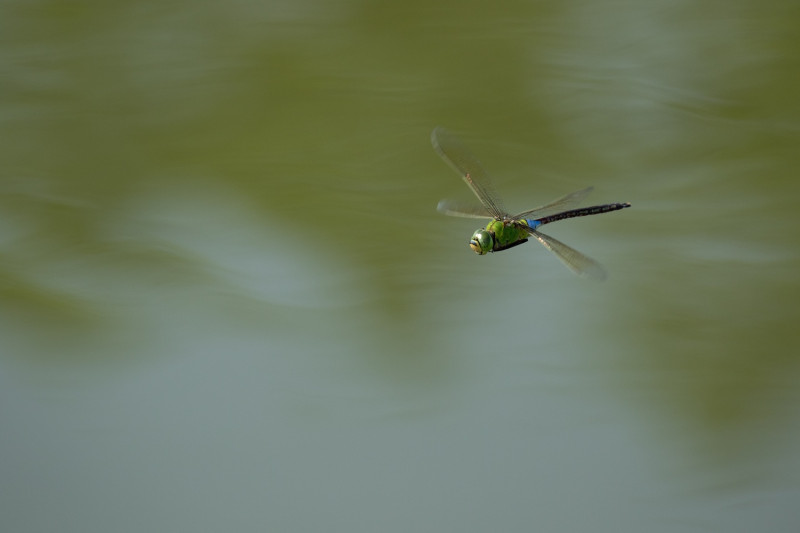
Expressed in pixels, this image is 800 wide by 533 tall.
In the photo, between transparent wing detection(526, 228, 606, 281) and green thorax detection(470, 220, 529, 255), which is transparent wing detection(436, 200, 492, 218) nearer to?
green thorax detection(470, 220, 529, 255)

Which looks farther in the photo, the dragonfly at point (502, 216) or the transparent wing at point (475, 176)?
the transparent wing at point (475, 176)

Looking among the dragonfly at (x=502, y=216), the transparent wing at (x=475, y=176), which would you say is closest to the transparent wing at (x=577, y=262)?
the dragonfly at (x=502, y=216)

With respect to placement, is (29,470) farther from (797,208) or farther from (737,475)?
(797,208)

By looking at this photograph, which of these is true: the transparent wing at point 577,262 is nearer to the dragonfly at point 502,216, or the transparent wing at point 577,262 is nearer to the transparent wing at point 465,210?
the dragonfly at point 502,216

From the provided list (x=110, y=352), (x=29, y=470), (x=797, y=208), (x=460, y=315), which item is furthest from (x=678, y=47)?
(x=29, y=470)

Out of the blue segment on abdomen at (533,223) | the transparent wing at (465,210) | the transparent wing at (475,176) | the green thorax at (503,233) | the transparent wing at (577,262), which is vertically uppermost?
the transparent wing at (475,176)

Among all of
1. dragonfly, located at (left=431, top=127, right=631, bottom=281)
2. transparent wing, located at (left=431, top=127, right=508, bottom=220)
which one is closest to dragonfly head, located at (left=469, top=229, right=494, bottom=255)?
dragonfly, located at (left=431, top=127, right=631, bottom=281)

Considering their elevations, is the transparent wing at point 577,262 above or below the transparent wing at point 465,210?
below

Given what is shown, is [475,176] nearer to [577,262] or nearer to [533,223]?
[533,223]
